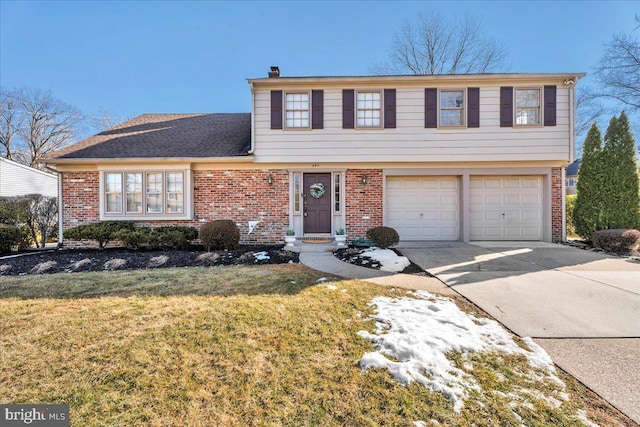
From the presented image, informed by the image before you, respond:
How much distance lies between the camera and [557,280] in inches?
193

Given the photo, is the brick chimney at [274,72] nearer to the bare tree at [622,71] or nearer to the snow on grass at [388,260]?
the snow on grass at [388,260]

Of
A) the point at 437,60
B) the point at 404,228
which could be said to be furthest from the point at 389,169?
the point at 437,60

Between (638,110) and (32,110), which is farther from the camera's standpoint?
(32,110)

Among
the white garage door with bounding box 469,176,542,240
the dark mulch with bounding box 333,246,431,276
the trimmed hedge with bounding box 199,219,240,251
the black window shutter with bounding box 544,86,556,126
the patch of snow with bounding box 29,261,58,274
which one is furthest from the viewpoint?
the white garage door with bounding box 469,176,542,240

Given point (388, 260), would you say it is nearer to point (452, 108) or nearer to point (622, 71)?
point (452, 108)

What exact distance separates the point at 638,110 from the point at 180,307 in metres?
24.3

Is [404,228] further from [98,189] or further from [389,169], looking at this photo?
[98,189]

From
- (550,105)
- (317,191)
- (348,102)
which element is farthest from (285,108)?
(550,105)

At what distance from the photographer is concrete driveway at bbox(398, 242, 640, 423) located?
2360 millimetres

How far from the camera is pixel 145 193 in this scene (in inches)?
353

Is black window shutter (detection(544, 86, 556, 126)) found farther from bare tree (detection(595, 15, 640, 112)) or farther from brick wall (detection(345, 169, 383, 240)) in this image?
bare tree (detection(595, 15, 640, 112))

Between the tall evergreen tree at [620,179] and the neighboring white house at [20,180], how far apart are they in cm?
2749

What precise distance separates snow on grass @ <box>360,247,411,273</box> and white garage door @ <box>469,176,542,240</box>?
14.2ft

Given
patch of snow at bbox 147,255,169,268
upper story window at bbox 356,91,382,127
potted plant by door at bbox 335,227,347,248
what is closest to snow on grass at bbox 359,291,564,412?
potted plant by door at bbox 335,227,347,248
